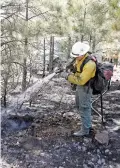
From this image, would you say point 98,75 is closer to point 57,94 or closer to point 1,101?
point 57,94

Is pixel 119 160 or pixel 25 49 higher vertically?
pixel 25 49

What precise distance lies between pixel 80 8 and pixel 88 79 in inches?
674

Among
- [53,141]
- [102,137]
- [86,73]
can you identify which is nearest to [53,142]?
[53,141]

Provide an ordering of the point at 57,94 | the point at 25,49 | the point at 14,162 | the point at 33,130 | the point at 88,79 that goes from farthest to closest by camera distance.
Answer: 1. the point at 25,49
2. the point at 57,94
3. the point at 33,130
4. the point at 88,79
5. the point at 14,162

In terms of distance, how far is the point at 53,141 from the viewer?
17.1 feet

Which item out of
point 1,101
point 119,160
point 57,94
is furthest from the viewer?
point 1,101

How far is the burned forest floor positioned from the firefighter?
0.27 metres

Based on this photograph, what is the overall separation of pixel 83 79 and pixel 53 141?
1.15 metres

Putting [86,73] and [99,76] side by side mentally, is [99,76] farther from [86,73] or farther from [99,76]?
[86,73]

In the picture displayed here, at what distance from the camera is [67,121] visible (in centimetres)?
618

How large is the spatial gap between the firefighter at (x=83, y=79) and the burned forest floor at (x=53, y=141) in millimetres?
274

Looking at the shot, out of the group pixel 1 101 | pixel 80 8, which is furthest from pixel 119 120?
pixel 80 8

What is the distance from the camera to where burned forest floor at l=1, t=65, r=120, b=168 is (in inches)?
180

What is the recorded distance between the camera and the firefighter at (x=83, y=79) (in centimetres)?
510
